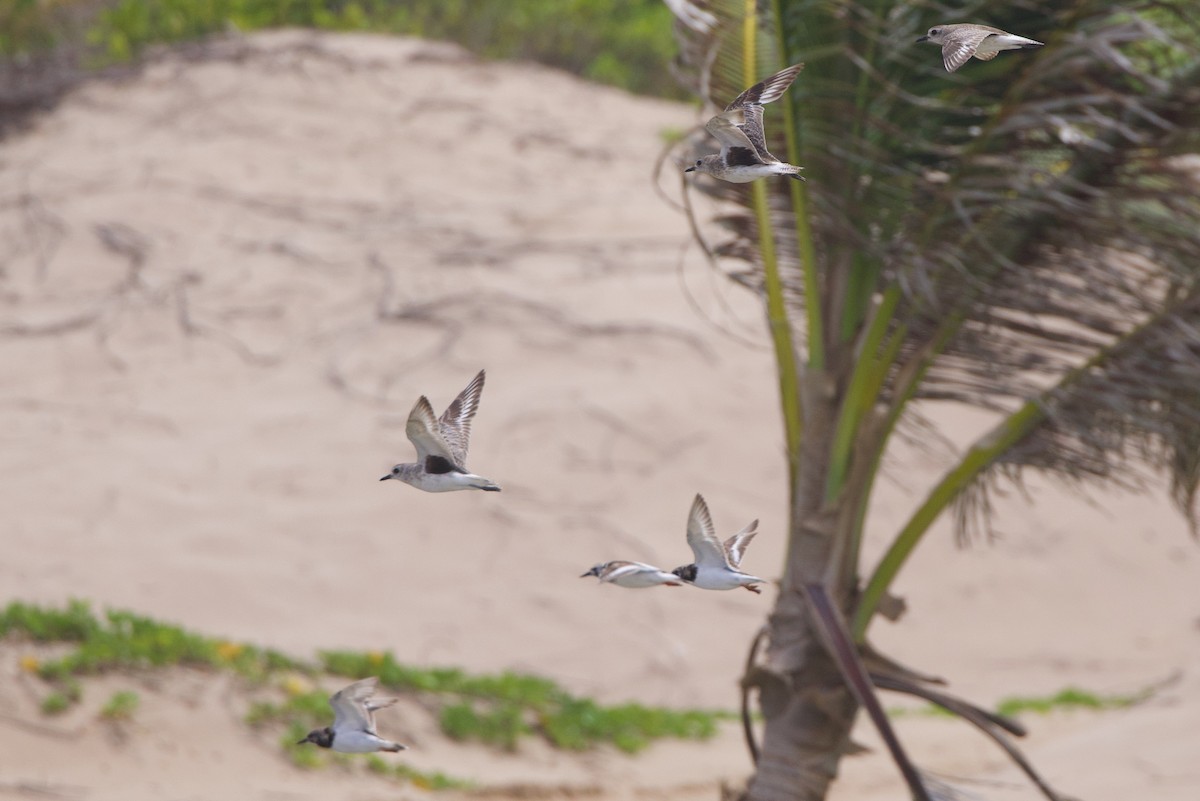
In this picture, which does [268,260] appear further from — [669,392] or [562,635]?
[562,635]

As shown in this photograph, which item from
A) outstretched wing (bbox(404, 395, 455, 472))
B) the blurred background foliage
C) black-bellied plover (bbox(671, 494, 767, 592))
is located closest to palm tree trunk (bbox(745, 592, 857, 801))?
black-bellied plover (bbox(671, 494, 767, 592))

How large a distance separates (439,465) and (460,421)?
0.52ft

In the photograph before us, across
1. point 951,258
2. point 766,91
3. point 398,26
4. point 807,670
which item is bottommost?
point 807,670

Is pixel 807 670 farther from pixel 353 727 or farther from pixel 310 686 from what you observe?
pixel 310 686

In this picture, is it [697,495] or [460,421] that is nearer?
[697,495]

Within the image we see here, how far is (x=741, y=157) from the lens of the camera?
1985 mm

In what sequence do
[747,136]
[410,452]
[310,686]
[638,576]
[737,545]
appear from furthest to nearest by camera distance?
[410,452] → [310,686] → [737,545] → [638,576] → [747,136]

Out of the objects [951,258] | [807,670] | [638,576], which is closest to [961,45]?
[638,576]

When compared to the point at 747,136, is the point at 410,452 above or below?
below

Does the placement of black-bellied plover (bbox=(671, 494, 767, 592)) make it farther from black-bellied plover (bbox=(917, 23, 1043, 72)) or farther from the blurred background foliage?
the blurred background foliage

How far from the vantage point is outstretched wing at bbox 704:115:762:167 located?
6.44ft

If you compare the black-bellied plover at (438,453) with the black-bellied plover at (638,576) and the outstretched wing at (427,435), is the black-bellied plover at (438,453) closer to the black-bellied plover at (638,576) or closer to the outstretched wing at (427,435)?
the outstretched wing at (427,435)

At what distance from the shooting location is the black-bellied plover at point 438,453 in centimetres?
218

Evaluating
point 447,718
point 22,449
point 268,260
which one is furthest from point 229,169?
point 447,718
